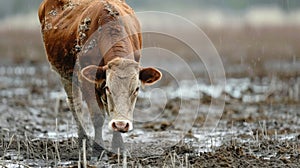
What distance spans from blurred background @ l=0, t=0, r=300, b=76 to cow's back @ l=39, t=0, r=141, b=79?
10693 mm

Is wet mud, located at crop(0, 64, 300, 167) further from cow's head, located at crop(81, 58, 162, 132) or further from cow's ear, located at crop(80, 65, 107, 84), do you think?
cow's ear, located at crop(80, 65, 107, 84)

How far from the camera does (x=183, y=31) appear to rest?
114 ft

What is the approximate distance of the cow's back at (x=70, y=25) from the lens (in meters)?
9.61

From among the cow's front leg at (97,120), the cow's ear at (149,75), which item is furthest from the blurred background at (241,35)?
the cow's ear at (149,75)

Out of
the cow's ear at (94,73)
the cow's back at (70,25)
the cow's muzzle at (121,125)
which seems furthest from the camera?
the cow's back at (70,25)

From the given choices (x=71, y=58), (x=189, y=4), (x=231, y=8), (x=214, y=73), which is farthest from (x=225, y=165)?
(x=189, y=4)

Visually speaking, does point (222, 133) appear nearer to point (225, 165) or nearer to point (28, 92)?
point (225, 165)

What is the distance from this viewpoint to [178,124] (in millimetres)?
13141

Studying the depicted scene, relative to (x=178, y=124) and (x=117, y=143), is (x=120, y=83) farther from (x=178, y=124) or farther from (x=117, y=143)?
(x=178, y=124)

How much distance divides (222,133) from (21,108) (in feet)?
16.3

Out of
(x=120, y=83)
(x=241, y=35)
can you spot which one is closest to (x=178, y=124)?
(x=120, y=83)

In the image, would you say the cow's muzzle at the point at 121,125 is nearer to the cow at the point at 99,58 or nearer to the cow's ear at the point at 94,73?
the cow at the point at 99,58

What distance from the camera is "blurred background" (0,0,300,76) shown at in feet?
79.7

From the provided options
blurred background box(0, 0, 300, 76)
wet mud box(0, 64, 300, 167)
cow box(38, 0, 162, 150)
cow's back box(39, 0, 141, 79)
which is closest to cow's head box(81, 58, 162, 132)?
cow box(38, 0, 162, 150)
